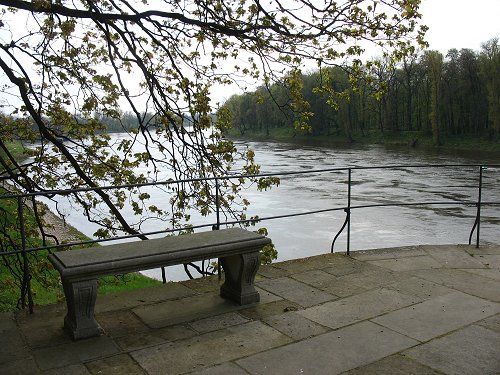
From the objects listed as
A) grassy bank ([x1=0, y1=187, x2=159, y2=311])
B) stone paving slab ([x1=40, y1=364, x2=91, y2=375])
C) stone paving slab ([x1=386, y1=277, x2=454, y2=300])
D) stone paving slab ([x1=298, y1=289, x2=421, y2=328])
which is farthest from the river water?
stone paving slab ([x1=40, y1=364, x2=91, y2=375])

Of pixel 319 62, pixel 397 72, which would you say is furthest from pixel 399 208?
pixel 397 72

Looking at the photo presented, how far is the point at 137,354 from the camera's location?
142 inches

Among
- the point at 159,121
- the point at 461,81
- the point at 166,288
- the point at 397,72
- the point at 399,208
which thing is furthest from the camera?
the point at 397,72

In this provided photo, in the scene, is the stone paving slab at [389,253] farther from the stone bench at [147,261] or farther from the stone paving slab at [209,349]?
the stone paving slab at [209,349]

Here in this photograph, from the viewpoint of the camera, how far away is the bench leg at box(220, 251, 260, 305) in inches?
Result: 177

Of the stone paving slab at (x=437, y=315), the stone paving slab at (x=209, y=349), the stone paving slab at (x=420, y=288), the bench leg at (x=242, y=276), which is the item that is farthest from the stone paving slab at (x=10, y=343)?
the stone paving slab at (x=420, y=288)

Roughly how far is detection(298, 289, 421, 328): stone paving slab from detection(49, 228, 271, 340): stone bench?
634mm

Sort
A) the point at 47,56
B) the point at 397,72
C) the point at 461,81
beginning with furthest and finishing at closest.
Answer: the point at 397,72
the point at 461,81
the point at 47,56

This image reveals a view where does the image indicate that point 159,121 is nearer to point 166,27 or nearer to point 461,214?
point 166,27

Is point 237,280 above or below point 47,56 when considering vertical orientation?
below

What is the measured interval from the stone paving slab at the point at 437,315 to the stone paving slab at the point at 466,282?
8.0 inches

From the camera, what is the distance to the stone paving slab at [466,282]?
4889 millimetres

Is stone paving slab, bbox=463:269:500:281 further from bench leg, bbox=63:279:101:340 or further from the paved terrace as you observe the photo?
bench leg, bbox=63:279:101:340

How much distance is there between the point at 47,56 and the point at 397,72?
64.3 metres
